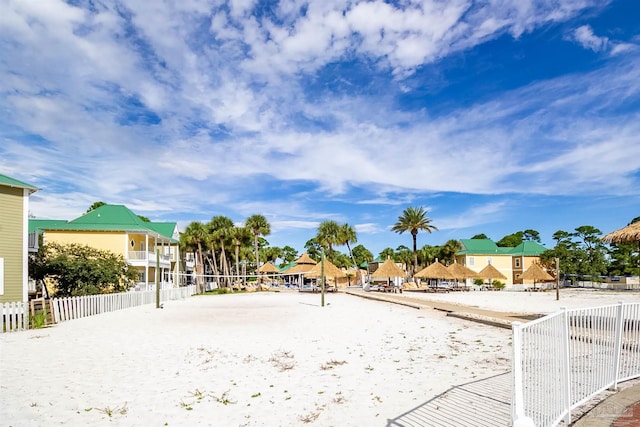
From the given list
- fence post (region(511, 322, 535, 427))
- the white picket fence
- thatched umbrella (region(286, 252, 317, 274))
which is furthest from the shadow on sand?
thatched umbrella (region(286, 252, 317, 274))

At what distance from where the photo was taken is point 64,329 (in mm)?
15727

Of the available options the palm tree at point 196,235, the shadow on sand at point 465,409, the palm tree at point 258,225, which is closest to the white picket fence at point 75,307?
the shadow on sand at point 465,409

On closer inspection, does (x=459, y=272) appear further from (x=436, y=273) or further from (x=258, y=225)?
(x=258, y=225)

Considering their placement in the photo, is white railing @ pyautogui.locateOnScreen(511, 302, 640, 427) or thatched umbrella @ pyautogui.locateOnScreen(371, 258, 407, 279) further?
thatched umbrella @ pyautogui.locateOnScreen(371, 258, 407, 279)

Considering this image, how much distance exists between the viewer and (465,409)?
618cm

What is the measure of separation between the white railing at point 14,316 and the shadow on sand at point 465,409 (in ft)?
49.7

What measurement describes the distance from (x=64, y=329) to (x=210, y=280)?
4484 centimetres

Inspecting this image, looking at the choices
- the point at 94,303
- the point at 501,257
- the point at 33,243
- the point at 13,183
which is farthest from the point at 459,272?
the point at 13,183

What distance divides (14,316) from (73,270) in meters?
7.56

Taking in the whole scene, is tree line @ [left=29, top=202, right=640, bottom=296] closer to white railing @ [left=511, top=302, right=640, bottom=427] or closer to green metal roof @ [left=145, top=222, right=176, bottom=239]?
green metal roof @ [left=145, top=222, right=176, bottom=239]

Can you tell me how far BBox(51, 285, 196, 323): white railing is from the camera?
1820 cm

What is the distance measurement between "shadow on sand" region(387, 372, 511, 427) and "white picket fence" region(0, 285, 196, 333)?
15.3 m

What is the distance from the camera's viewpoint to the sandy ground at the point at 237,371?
21.7ft

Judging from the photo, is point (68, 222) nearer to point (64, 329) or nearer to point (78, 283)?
point (78, 283)
